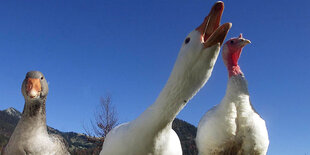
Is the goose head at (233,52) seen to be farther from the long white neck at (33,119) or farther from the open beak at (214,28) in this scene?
the long white neck at (33,119)

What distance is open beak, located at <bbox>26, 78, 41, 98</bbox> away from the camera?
165 inches

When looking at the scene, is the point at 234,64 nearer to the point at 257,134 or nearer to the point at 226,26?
the point at 257,134

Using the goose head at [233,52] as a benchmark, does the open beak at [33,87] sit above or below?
below

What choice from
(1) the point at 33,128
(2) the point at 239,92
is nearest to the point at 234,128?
(2) the point at 239,92

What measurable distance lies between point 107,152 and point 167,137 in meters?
0.70

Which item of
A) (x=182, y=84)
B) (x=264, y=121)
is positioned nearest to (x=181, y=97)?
(x=182, y=84)

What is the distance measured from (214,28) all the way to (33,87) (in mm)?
3155

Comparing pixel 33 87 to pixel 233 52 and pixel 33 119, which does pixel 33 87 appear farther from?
pixel 233 52

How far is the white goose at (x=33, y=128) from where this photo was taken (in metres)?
4.16

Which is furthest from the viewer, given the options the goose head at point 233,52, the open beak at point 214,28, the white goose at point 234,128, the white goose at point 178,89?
the goose head at point 233,52

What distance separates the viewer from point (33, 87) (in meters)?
4.29

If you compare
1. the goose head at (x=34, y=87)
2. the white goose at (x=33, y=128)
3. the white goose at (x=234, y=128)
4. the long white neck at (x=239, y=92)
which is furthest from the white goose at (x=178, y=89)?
the long white neck at (x=239, y=92)

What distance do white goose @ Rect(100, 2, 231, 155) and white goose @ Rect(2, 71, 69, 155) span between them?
7.26ft

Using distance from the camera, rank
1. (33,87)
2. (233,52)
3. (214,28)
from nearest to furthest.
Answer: (214,28)
(33,87)
(233,52)
